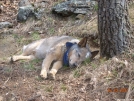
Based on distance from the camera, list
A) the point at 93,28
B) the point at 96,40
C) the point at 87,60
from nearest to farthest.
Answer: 1. the point at 87,60
2. the point at 96,40
3. the point at 93,28

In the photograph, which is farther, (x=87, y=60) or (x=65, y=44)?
(x=65, y=44)

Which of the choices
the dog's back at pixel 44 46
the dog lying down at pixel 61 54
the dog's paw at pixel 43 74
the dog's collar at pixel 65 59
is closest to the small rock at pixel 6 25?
the dog's back at pixel 44 46

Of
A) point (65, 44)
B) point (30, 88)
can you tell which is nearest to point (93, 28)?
point (65, 44)

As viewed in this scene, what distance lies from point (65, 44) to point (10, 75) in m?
1.33

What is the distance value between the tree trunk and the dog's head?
0.54m

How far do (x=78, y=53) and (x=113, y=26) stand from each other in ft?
3.29

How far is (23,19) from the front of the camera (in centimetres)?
895

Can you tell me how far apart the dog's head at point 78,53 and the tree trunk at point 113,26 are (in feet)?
1.76

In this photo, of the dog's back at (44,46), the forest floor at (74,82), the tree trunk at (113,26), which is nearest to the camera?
the forest floor at (74,82)

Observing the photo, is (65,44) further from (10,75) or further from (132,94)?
(132,94)

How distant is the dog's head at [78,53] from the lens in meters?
5.25

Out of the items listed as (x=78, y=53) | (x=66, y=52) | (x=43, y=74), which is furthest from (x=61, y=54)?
(x=43, y=74)

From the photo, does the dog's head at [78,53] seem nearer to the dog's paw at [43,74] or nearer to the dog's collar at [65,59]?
the dog's collar at [65,59]

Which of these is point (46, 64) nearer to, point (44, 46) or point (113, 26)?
point (44, 46)
